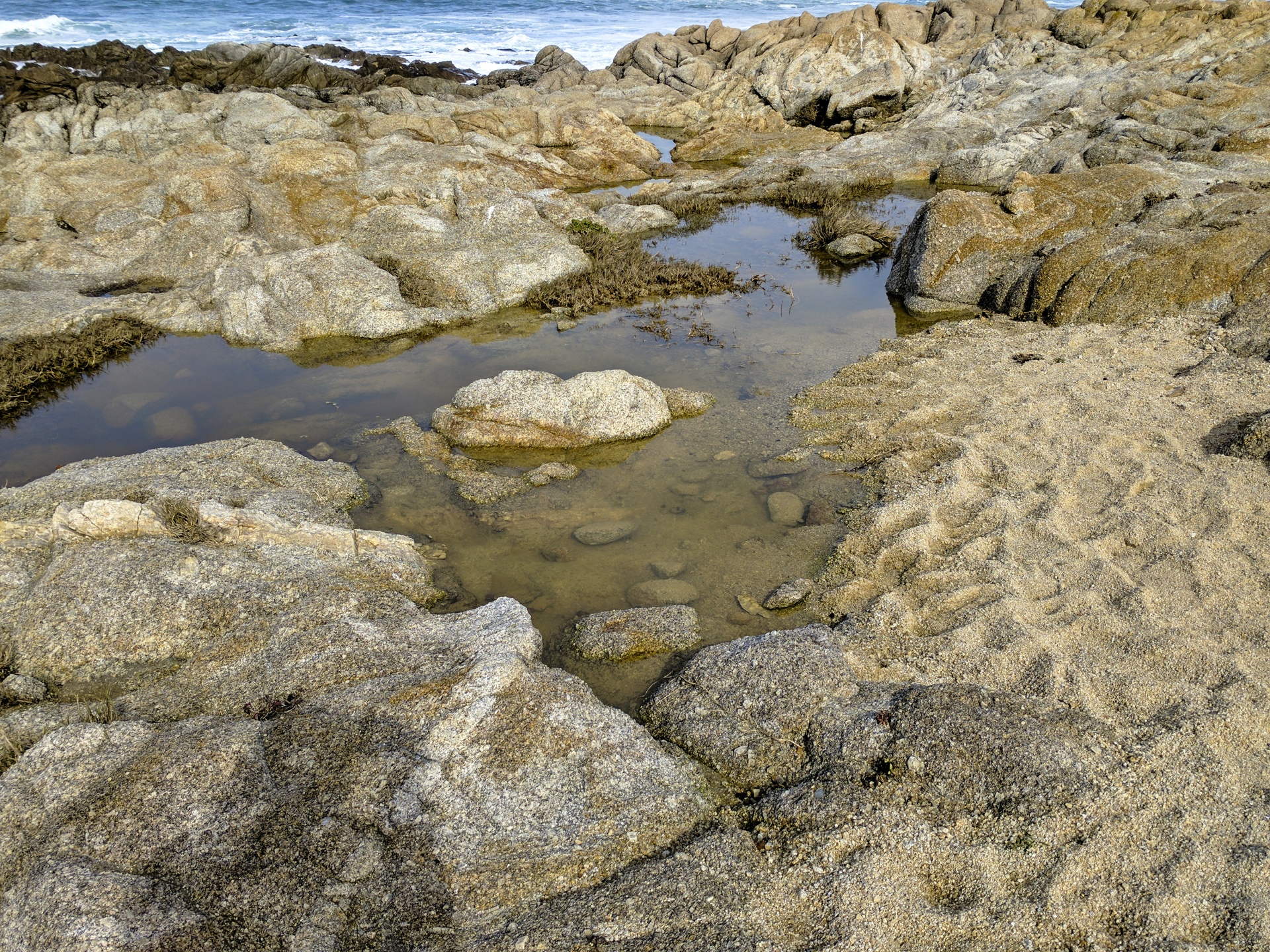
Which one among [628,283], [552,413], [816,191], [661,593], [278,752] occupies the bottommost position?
[661,593]

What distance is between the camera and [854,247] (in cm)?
1828

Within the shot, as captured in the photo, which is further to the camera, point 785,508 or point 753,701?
point 785,508

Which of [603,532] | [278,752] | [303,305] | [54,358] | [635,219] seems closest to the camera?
[278,752]

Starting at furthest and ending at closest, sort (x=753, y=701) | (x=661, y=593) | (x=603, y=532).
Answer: (x=603, y=532) < (x=661, y=593) < (x=753, y=701)

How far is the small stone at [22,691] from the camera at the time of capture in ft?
19.0

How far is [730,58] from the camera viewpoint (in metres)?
44.4

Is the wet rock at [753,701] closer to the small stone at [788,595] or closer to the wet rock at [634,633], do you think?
the wet rock at [634,633]

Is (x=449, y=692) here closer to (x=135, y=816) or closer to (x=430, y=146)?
(x=135, y=816)

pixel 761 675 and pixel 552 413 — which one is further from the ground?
pixel 552 413

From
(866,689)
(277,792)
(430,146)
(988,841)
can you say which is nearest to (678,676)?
(866,689)

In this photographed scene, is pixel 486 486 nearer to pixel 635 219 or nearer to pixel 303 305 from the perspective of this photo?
pixel 303 305

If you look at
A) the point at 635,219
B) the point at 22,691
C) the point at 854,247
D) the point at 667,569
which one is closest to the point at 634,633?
the point at 667,569

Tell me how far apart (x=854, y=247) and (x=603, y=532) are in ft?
42.1

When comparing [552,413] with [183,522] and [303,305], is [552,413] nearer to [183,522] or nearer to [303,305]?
[183,522]
